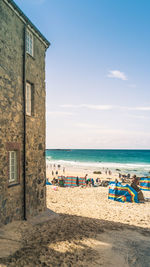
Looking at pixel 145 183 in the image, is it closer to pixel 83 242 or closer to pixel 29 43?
pixel 83 242

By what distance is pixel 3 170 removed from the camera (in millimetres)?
7895

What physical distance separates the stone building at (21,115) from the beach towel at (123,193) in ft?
24.8

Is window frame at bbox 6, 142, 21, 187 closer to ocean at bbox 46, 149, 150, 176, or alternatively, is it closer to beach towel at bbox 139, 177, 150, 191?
beach towel at bbox 139, 177, 150, 191

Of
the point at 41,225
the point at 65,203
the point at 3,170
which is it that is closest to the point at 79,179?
the point at 65,203

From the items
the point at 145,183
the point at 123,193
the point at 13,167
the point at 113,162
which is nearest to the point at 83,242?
the point at 13,167

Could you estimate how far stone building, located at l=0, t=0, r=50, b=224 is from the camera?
8109 millimetres

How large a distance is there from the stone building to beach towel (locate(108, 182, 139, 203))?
7.57 m

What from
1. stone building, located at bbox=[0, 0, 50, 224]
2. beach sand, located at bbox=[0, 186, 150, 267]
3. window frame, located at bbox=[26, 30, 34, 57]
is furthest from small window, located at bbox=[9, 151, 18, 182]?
window frame, located at bbox=[26, 30, 34, 57]

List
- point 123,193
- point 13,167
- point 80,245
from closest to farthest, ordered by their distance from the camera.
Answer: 1. point 80,245
2. point 13,167
3. point 123,193

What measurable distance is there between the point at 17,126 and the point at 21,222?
3.82 m

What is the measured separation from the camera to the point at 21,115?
920cm

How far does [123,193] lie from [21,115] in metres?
11.0

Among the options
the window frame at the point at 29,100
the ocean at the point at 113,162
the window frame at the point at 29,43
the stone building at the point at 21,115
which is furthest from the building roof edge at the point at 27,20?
the ocean at the point at 113,162

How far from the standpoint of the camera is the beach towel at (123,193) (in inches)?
650
